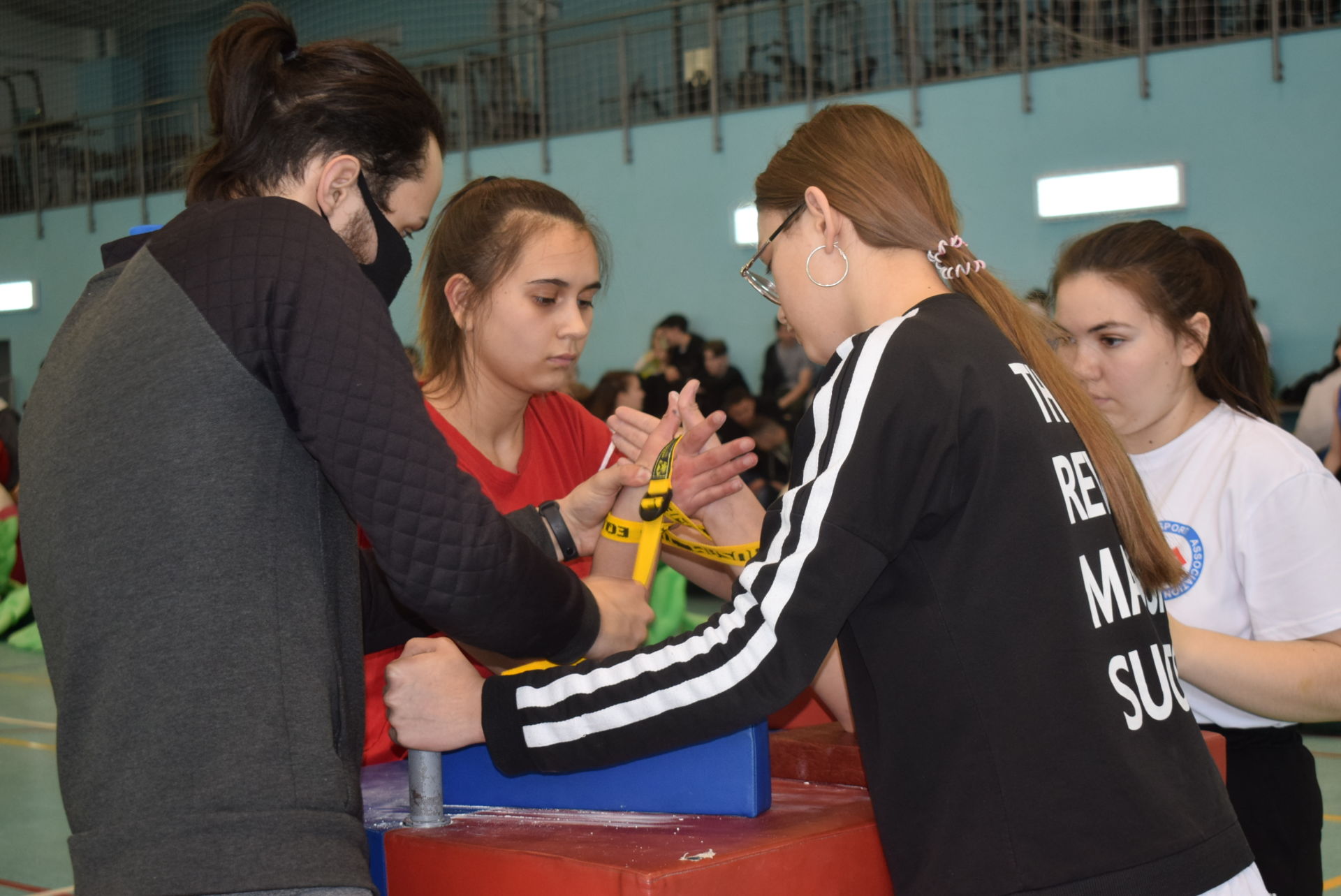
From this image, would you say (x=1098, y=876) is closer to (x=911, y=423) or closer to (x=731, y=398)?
(x=911, y=423)

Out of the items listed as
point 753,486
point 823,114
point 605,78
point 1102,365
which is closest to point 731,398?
point 753,486

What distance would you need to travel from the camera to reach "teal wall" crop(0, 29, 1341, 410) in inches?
270

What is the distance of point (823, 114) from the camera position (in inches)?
54.6

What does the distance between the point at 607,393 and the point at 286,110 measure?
596 cm

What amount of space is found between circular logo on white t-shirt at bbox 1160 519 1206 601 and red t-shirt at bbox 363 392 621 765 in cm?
87

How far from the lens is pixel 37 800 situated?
14.0 feet

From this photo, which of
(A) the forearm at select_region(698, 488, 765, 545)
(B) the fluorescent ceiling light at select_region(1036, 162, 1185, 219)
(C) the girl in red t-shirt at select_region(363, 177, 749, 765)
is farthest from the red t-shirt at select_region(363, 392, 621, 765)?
(B) the fluorescent ceiling light at select_region(1036, 162, 1185, 219)

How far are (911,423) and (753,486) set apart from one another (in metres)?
6.01

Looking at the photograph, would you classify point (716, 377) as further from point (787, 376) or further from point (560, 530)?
point (560, 530)

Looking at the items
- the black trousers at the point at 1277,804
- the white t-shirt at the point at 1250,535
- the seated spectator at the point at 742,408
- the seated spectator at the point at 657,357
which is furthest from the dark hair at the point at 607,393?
the black trousers at the point at 1277,804

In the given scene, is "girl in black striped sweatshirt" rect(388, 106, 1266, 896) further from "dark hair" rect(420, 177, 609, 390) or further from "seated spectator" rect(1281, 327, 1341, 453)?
"seated spectator" rect(1281, 327, 1341, 453)

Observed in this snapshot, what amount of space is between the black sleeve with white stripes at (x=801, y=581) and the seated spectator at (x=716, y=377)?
6.74 meters

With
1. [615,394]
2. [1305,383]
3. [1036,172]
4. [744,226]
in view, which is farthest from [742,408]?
[1305,383]

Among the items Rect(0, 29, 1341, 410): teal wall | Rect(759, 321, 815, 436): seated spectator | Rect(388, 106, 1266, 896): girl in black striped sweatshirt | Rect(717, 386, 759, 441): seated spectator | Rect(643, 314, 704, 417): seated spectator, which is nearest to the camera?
Rect(388, 106, 1266, 896): girl in black striped sweatshirt
